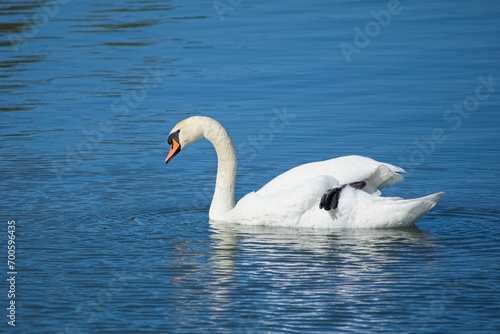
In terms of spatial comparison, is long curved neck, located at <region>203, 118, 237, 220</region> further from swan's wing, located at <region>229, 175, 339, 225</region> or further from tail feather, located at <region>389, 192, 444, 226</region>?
tail feather, located at <region>389, 192, 444, 226</region>

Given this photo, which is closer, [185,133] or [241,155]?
[185,133]

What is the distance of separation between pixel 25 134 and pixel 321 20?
9.68m

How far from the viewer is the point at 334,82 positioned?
727 inches

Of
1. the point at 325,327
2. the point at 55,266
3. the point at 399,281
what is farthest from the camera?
the point at 55,266

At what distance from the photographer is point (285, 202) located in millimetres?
11062

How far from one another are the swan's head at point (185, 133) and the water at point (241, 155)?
655 millimetres

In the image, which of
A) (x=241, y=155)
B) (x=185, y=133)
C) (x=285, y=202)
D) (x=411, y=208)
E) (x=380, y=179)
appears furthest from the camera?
(x=241, y=155)

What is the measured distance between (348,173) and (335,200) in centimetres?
30

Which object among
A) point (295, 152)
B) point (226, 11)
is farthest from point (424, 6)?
point (295, 152)

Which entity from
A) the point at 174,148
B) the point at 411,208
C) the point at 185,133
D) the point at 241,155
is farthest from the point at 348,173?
the point at 241,155

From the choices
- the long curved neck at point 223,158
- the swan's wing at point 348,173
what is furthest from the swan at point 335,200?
the long curved neck at point 223,158

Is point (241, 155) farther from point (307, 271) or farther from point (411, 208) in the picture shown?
point (307, 271)

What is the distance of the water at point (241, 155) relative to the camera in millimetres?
8703

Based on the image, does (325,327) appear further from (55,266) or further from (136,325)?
(55,266)
